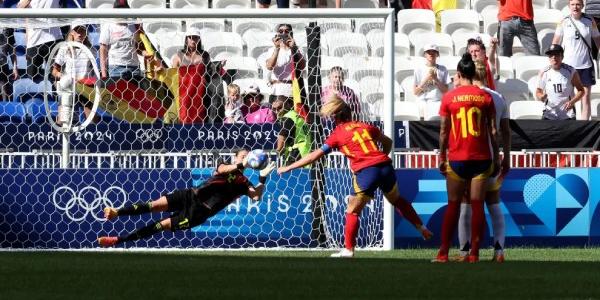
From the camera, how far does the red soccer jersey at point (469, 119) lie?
13102mm

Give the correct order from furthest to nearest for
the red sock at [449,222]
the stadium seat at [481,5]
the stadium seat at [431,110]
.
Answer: the stadium seat at [481,5], the stadium seat at [431,110], the red sock at [449,222]

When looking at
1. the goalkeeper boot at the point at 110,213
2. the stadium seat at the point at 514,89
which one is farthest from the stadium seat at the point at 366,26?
the stadium seat at the point at 514,89

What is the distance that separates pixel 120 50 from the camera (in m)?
17.4

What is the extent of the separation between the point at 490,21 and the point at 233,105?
7.88m

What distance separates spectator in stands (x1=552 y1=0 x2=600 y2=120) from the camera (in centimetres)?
2153

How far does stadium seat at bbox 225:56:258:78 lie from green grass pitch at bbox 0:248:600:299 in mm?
4777

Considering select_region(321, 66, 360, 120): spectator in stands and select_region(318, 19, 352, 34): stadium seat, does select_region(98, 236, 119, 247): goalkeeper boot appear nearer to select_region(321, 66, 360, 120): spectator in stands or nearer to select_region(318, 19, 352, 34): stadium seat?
select_region(321, 66, 360, 120): spectator in stands

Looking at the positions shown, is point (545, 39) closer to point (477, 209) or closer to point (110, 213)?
point (110, 213)

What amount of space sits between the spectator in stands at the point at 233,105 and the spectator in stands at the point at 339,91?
3.40 feet

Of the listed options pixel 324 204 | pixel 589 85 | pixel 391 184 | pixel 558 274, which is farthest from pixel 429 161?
pixel 558 274

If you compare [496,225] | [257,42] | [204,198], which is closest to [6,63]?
[204,198]

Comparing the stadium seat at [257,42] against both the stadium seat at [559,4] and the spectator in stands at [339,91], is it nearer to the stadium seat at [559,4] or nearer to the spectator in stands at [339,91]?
the spectator in stands at [339,91]

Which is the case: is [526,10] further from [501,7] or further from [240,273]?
[240,273]

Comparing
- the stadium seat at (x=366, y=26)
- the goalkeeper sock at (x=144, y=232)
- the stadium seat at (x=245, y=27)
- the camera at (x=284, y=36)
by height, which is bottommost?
the goalkeeper sock at (x=144, y=232)
